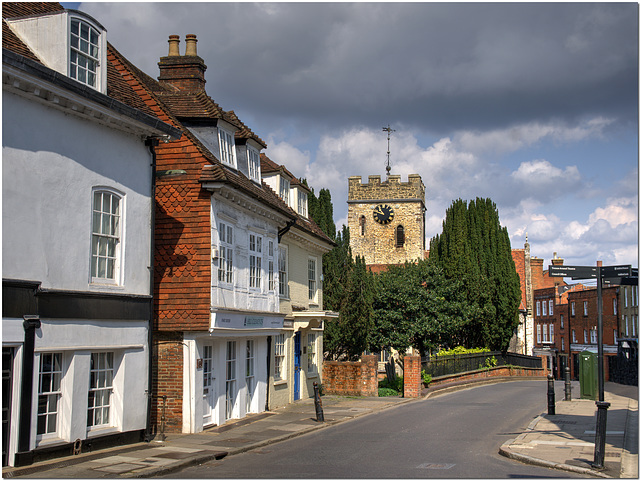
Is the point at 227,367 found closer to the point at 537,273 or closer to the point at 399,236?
the point at 399,236

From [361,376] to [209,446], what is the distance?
1384 centimetres

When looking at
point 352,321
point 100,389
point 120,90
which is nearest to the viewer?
point 100,389

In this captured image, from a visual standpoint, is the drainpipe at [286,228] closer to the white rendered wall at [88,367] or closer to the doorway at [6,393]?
the white rendered wall at [88,367]

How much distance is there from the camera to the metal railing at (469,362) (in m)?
31.8

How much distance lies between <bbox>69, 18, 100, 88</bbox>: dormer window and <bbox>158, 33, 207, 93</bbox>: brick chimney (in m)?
7.31

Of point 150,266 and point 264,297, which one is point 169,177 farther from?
point 264,297

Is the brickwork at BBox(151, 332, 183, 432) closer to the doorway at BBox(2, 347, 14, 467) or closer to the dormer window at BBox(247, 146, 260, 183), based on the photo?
the doorway at BBox(2, 347, 14, 467)

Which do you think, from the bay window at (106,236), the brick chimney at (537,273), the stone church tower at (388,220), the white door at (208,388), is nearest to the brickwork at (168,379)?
the white door at (208,388)

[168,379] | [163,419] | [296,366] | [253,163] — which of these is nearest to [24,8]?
[253,163]

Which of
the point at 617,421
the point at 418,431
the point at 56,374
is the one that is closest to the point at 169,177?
the point at 56,374

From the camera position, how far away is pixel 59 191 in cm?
1222

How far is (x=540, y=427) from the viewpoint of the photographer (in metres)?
17.2

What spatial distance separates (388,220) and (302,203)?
147 ft

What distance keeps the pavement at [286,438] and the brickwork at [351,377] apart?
4.88m
